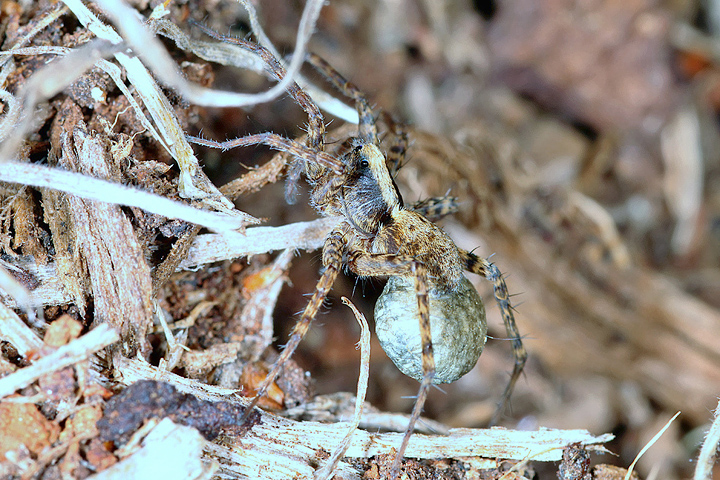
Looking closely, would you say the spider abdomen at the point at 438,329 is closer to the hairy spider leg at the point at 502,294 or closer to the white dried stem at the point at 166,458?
the hairy spider leg at the point at 502,294

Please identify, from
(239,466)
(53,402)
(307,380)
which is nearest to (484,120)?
(307,380)

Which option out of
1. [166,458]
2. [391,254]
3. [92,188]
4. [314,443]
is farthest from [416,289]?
[92,188]

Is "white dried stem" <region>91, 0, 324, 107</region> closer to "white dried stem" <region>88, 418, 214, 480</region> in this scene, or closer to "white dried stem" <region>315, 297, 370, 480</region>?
"white dried stem" <region>315, 297, 370, 480</region>

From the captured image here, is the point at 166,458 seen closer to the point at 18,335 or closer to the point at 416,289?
the point at 18,335

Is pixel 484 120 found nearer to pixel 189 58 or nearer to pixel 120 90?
pixel 189 58

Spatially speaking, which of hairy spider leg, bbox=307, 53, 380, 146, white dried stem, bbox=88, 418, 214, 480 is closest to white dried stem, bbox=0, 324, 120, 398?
white dried stem, bbox=88, 418, 214, 480

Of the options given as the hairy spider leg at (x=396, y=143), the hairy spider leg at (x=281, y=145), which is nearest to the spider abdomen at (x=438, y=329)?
the hairy spider leg at (x=281, y=145)
